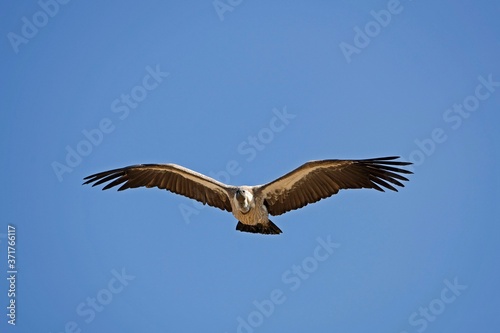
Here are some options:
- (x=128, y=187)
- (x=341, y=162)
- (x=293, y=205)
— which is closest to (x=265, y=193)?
(x=293, y=205)

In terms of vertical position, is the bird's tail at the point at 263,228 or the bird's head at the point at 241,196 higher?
the bird's head at the point at 241,196

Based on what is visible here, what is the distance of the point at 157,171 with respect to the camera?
16.2 m

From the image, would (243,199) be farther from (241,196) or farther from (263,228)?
(263,228)

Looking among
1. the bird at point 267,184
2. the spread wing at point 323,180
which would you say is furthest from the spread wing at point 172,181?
the spread wing at point 323,180

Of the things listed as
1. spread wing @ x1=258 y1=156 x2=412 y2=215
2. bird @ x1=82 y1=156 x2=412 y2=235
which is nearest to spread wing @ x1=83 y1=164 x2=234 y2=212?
bird @ x1=82 y1=156 x2=412 y2=235

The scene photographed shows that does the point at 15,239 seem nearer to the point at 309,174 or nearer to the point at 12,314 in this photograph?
the point at 12,314

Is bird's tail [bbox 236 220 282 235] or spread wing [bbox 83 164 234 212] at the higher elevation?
spread wing [bbox 83 164 234 212]

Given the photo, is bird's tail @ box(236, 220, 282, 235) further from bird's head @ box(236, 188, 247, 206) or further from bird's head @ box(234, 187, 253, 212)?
bird's head @ box(236, 188, 247, 206)

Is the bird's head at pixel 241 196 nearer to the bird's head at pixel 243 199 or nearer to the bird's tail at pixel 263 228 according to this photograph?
the bird's head at pixel 243 199

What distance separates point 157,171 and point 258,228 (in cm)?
248

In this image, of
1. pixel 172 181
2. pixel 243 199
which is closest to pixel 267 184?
pixel 243 199

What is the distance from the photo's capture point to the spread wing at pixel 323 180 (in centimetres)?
1436

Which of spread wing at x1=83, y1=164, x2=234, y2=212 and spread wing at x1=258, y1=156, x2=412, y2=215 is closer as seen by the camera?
spread wing at x1=258, y1=156, x2=412, y2=215

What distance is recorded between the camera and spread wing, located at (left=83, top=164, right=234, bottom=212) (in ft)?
51.9
